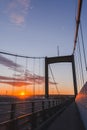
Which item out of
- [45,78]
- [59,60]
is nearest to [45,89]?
[45,78]

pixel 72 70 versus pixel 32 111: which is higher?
pixel 72 70

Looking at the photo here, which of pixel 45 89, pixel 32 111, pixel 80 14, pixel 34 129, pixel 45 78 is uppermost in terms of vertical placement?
pixel 80 14

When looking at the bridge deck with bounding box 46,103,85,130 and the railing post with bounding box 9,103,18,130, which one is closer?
the railing post with bounding box 9,103,18,130

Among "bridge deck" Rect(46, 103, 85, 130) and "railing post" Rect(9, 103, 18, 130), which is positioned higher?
"railing post" Rect(9, 103, 18, 130)

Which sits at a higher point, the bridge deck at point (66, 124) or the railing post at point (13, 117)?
the railing post at point (13, 117)

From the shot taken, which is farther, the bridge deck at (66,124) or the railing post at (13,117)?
the bridge deck at (66,124)

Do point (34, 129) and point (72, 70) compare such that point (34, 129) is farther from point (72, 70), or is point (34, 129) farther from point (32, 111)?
point (72, 70)

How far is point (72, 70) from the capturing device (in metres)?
21.8

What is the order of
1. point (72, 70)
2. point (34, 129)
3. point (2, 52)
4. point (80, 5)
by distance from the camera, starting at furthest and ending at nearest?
1. point (72, 70)
2. point (2, 52)
3. point (80, 5)
4. point (34, 129)

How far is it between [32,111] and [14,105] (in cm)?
187

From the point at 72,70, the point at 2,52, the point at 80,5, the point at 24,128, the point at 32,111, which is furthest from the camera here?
the point at 72,70

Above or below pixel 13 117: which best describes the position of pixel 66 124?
below

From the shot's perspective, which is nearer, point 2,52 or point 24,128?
point 24,128

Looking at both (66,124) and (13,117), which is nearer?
(13,117)
